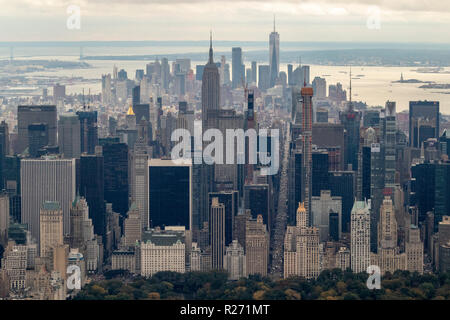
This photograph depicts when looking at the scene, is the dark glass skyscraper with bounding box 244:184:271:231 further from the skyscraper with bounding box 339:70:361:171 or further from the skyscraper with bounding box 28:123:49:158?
the skyscraper with bounding box 28:123:49:158

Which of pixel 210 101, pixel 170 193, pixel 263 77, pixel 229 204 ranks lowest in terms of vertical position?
pixel 229 204

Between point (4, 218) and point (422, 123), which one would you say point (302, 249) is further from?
point (4, 218)

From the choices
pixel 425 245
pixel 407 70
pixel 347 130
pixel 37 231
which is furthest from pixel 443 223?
pixel 37 231

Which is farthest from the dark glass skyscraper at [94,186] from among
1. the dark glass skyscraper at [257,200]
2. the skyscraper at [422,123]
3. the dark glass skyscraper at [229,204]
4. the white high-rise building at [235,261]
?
the skyscraper at [422,123]

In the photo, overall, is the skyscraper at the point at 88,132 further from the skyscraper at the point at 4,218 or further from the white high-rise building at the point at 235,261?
the white high-rise building at the point at 235,261

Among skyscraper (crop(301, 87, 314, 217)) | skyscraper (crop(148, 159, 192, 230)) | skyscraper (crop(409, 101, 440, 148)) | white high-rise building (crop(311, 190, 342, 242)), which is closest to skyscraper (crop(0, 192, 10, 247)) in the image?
skyscraper (crop(148, 159, 192, 230))

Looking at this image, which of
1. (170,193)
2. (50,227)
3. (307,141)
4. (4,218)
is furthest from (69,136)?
(307,141)
